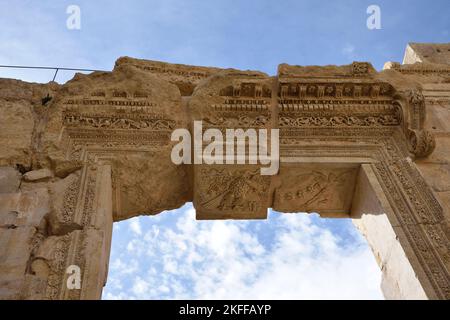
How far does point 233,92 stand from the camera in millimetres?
5613

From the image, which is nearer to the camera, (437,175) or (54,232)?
(54,232)

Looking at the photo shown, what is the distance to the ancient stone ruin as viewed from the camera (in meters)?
4.18

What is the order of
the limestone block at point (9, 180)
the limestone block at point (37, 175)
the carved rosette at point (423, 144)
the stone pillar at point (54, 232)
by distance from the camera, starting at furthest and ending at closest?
the carved rosette at point (423, 144)
the limestone block at point (37, 175)
the limestone block at point (9, 180)
the stone pillar at point (54, 232)

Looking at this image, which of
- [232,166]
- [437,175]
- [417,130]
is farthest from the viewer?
[417,130]

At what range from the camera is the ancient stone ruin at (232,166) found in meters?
4.18

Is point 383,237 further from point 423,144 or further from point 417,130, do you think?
point 417,130

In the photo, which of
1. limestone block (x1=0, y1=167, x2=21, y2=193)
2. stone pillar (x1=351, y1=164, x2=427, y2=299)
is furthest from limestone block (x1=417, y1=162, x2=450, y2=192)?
limestone block (x1=0, y1=167, x2=21, y2=193)

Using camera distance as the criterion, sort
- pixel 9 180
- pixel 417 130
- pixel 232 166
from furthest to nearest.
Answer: pixel 417 130
pixel 232 166
pixel 9 180

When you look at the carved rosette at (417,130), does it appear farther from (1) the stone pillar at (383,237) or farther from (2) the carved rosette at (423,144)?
(1) the stone pillar at (383,237)

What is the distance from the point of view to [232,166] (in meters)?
5.09

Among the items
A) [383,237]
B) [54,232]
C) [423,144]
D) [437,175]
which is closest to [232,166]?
[383,237]

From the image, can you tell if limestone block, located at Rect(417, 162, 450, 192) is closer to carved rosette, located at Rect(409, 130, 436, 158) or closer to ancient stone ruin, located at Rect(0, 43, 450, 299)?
ancient stone ruin, located at Rect(0, 43, 450, 299)

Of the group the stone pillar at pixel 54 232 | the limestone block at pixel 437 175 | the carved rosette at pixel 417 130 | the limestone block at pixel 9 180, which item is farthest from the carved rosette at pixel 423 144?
the limestone block at pixel 9 180
